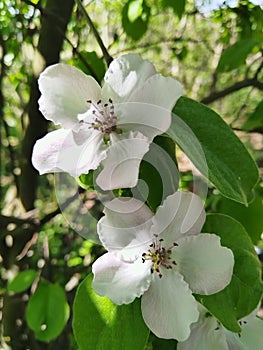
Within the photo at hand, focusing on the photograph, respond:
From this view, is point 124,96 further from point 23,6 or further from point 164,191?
point 23,6

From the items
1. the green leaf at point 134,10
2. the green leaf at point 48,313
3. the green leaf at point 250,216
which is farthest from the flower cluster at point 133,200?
the green leaf at point 134,10

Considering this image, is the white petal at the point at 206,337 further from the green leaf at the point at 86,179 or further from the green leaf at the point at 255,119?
the green leaf at the point at 255,119

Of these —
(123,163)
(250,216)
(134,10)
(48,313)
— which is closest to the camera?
(123,163)

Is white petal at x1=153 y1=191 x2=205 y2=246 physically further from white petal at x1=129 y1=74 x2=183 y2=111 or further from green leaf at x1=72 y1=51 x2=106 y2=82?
green leaf at x1=72 y1=51 x2=106 y2=82

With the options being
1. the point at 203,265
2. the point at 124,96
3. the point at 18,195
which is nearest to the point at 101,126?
the point at 124,96

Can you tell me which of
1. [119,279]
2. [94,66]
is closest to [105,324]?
[119,279]

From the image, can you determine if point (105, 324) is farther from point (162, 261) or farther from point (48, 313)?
point (48, 313)

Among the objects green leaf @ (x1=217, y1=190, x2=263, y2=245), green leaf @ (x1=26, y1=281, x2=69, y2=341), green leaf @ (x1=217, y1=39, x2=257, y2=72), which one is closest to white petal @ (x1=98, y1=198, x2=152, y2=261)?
green leaf @ (x1=217, y1=190, x2=263, y2=245)
